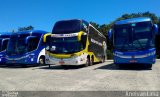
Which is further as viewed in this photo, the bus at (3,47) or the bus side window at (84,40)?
the bus at (3,47)

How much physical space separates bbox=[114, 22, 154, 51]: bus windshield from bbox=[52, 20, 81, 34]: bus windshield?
3069mm

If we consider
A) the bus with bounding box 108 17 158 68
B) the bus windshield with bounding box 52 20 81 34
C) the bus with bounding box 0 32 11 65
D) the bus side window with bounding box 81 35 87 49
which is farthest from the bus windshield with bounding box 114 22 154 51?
the bus with bounding box 0 32 11 65

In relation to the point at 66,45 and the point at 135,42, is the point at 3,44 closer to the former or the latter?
the point at 66,45

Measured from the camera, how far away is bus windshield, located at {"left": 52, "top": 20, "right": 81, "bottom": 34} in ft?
61.8

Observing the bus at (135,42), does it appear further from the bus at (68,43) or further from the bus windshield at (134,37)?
the bus at (68,43)

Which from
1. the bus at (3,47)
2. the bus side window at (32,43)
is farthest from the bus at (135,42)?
the bus at (3,47)

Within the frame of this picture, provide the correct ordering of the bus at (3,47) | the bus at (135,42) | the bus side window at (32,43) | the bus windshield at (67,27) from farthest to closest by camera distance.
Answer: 1. the bus at (3,47)
2. the bus side window at (32,43)
3. the bus windshield at (67,27)
4. the bus at (135,42)

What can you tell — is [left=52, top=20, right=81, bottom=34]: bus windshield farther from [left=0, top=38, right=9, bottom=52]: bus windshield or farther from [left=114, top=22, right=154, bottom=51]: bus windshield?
[left=0, top=38, right=9, bottom=52]: bus windshield

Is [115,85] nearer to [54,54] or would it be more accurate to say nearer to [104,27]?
[54,54]

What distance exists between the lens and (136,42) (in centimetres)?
1645

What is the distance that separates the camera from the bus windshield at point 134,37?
1630 cm

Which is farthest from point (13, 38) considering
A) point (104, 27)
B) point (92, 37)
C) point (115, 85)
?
point (104, 27)

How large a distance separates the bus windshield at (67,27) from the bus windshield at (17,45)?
3.22 metres

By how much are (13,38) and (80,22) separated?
6.13 metres
